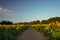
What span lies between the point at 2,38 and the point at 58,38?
5.24m

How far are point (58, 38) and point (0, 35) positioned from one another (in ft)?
18.1

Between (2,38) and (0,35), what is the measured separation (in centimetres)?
38

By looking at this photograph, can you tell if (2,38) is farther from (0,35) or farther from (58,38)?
(58,38)

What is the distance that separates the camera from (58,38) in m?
17.4

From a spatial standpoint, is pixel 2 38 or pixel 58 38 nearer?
pixel 2 38

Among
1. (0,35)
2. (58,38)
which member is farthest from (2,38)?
(58,38)

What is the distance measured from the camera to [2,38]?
1412cm

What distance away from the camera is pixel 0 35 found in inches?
544

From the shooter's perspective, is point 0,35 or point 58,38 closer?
point 0,35
